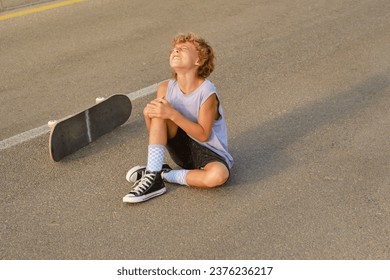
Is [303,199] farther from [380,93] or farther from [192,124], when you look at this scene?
[380,93]

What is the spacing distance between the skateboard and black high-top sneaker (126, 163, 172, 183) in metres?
0.58

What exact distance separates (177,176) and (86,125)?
3.18 ft

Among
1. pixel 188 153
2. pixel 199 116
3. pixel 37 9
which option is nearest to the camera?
pixel 199 116

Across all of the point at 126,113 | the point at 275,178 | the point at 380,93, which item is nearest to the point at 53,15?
the point at 126,113

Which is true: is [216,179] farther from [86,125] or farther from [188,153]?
[86,125]

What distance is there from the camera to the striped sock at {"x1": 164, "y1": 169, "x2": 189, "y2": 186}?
521cm

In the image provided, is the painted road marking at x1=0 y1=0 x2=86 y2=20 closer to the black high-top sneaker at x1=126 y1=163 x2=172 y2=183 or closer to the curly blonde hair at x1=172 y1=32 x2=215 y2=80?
the black high-top sneaker at x1=126 y1=163 x2=172 y2=183

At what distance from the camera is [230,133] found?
614 cm

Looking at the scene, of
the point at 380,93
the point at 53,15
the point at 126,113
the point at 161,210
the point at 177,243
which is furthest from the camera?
the point at 53,15

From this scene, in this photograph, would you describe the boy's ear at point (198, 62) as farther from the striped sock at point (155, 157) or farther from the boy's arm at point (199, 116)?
the striped sock at point (155, 157)

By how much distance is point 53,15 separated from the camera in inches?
362

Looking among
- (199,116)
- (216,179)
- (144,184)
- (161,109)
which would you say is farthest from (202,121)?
(144,184)

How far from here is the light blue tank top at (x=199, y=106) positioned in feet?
16.9

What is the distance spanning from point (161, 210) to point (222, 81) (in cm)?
245
